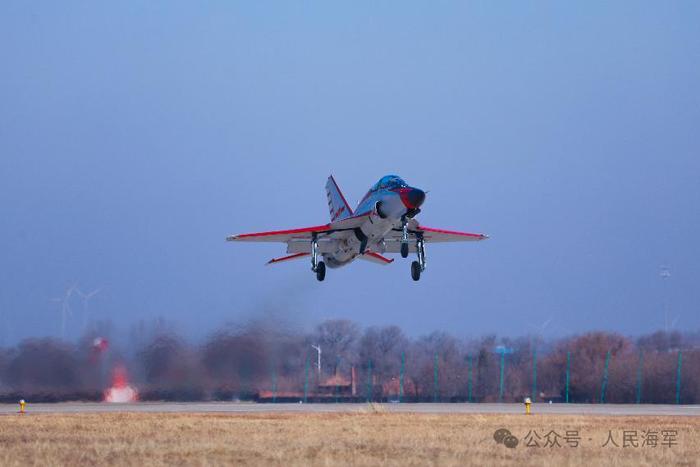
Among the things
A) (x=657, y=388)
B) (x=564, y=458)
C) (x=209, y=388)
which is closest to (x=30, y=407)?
(x=209, y=388)

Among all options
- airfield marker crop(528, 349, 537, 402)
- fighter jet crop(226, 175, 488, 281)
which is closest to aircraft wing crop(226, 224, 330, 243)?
fighter jet crop(226, 175, 488, 281)

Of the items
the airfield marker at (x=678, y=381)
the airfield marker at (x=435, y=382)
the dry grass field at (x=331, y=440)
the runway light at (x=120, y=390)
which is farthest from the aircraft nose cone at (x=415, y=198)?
the airfield marker at (x=678, y=381)

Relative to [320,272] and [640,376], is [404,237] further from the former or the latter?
[640,376]

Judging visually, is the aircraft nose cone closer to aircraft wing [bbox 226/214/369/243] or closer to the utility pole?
aircraft wing [bbox 226/214/369/243]

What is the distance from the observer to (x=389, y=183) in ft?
135

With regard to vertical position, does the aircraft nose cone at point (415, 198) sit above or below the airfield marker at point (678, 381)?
above

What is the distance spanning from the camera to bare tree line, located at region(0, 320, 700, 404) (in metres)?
50.3

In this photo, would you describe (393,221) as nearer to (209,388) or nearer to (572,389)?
(209,388)

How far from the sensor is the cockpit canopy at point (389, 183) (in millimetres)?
40500

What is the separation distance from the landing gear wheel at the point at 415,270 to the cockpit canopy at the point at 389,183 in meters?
3.47

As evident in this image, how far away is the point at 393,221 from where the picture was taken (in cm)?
4078

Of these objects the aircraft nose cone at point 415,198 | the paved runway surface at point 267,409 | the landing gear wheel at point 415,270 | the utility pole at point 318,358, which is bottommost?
the paved runway surface at point 267,409

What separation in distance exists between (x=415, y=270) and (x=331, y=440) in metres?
14.6

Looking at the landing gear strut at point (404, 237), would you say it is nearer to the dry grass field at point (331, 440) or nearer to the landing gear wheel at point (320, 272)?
the landing gear wheel at point (320, 272)
